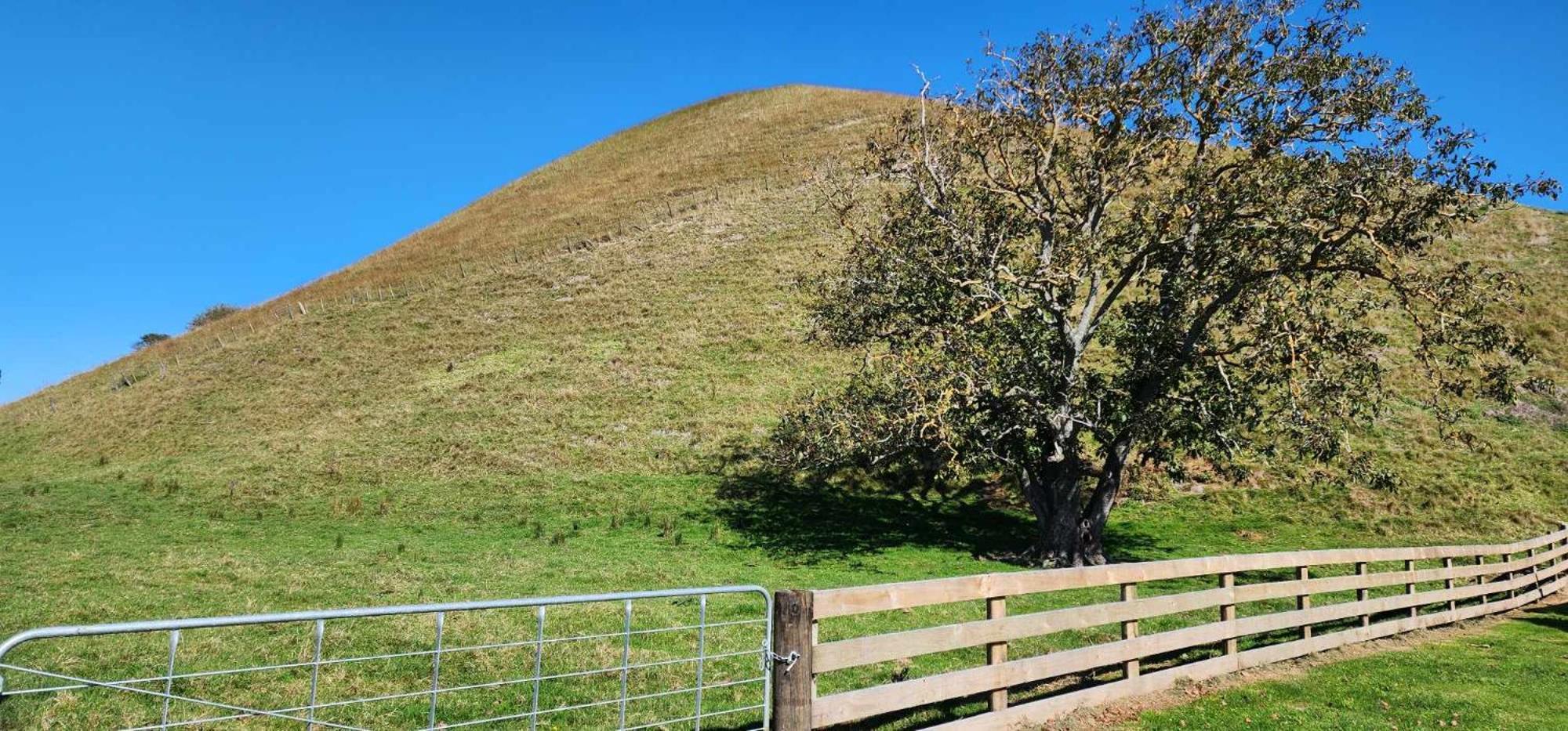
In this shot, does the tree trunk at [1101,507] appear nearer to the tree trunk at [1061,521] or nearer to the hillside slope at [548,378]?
the tree trunk at [1061,521]

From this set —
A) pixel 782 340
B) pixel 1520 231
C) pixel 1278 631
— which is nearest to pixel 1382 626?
pixel 1278 631

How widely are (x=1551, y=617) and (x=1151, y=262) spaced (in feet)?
35.2

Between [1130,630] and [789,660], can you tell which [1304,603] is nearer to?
[1130,630]

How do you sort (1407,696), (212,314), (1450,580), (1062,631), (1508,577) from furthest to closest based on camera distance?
(212,314) < (1508,577) < (1450,580) < (1062,631) < (1407,696)

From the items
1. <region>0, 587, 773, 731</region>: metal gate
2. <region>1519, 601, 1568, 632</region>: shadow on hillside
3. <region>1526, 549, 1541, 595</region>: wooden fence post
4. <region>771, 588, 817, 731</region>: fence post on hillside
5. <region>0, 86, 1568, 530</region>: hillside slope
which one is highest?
<region>0, 86, 1568, 530</region>: hillside slope

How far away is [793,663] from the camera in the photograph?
6.79 meters

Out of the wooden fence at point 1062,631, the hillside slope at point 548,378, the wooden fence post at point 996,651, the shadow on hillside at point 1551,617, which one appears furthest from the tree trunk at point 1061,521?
the wooden fence post at point 996,651

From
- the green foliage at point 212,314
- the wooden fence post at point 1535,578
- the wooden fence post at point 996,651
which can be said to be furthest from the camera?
the green foliage at point 212,314

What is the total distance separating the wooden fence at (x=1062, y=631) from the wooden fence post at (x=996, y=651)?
1cm

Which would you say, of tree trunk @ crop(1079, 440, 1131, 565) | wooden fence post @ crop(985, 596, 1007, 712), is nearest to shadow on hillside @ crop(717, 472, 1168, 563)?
tree trunk @ crop(1079, 440, 1131, 565)

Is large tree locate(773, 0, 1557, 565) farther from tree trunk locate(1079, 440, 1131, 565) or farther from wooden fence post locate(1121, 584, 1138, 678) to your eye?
wooden fence post locate(1121, 584, 1138, 678)

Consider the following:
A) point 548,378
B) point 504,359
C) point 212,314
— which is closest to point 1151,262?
point 548,378

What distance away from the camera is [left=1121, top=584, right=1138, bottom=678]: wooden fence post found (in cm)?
992

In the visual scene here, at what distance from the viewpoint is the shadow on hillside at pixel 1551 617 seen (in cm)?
1644
